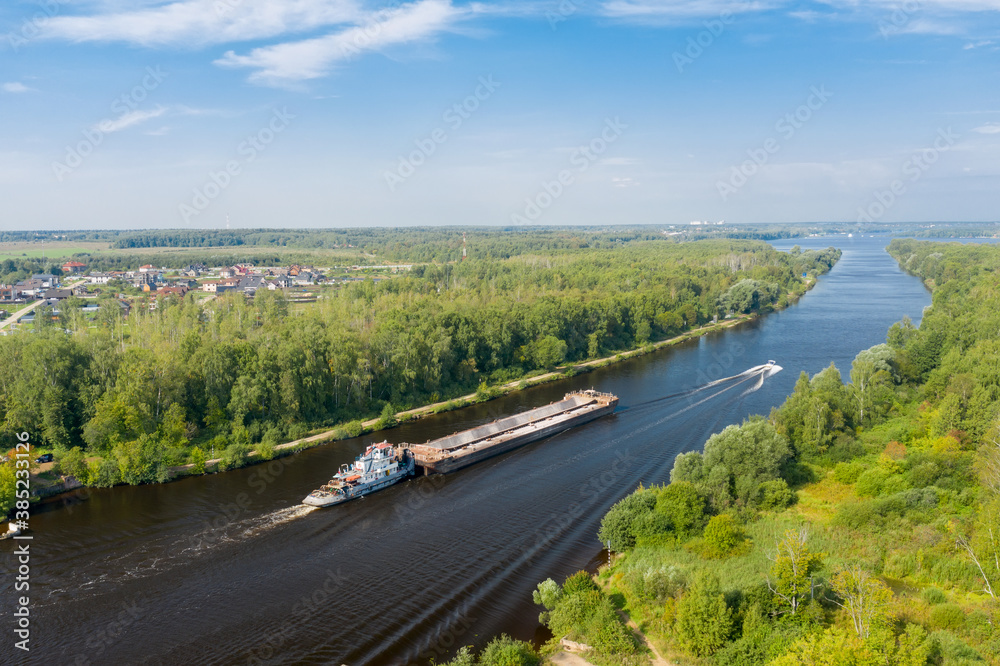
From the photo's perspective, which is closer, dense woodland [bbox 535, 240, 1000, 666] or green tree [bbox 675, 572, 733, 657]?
dense woodland [bbox 535, 240, 1000, 666]

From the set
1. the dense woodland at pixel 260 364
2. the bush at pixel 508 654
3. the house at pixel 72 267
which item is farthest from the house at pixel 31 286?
the bush at pixel 508 654

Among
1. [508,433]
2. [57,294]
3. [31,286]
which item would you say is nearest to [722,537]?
[508,433]

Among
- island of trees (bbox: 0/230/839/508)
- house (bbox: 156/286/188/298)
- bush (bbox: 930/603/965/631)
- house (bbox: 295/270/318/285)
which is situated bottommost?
bush (bbox: 930/603/965/631)

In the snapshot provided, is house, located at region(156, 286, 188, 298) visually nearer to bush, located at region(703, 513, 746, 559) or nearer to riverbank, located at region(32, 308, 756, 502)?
riverbank, located at region(32, 308, 756, 502)

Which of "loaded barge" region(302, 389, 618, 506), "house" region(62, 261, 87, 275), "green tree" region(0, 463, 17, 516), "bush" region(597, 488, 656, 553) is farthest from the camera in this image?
"house" region(62, 261, 87, 275)

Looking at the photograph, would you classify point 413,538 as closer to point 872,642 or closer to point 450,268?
point 872,642

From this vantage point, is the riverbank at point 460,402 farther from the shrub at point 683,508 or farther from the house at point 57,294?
the house at point 57,294
